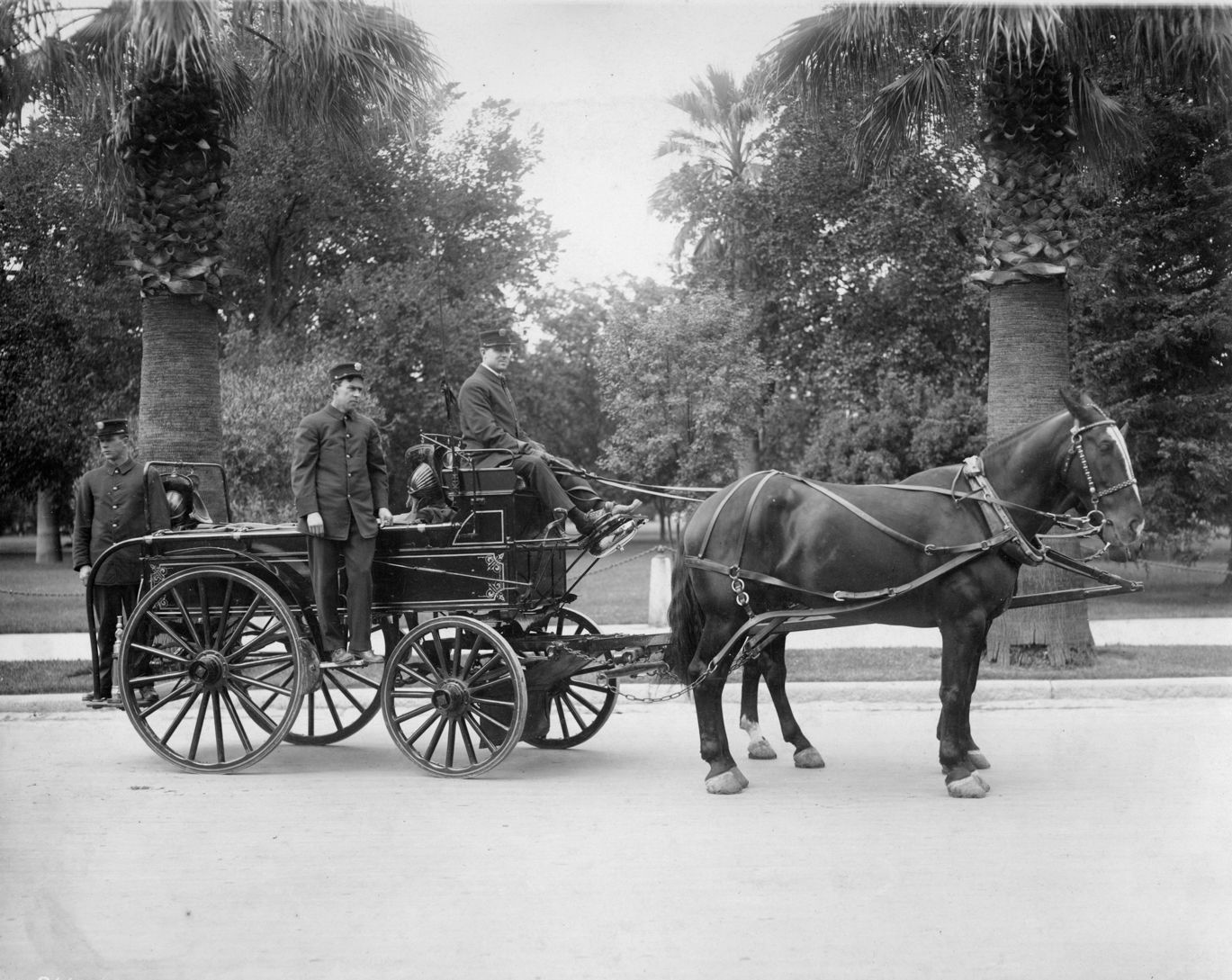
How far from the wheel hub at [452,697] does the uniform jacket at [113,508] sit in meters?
2.72

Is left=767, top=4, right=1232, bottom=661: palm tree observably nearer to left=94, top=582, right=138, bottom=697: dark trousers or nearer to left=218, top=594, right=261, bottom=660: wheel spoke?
left=218, top=594, right=261, bottom=660: wheel spoke

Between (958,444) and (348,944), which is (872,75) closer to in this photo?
(348,944)

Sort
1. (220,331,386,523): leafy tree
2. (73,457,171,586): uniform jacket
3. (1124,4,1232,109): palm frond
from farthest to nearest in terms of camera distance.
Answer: (220,331,386,523): leafy tree
(1124,4,1232,109): palm frond
(73,457,171,586): uniform jacket

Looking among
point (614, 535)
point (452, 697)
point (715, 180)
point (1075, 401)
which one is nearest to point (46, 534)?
point (715, 180)

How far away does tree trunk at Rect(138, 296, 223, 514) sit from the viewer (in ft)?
32.7

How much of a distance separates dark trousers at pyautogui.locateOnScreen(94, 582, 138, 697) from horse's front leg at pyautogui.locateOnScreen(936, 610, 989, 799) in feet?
16.6

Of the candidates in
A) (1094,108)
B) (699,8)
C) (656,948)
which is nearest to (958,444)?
(1094,108)

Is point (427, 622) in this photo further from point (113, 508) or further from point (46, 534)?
point (46, 534)

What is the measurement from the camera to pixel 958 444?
2095 centimetres

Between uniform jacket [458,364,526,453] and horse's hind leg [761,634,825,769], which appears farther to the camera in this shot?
uniform jacket [458,364,526,453]

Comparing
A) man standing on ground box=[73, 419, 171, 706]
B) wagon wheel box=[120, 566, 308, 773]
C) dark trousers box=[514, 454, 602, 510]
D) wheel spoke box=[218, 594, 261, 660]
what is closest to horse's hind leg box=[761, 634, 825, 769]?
dark trousers box=[514, 454, 602, 510]

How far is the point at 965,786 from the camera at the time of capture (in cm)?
580

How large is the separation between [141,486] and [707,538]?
4.18 m

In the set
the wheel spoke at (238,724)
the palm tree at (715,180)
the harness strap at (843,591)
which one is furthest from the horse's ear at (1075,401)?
the palm tree at (715,180)
